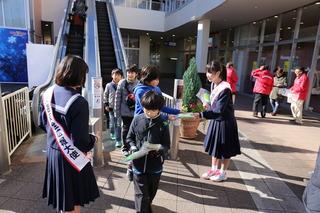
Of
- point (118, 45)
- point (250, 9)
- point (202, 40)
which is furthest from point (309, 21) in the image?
point (118, 45)

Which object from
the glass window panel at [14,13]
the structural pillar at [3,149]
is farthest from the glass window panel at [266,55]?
the glass window panel at [14,13]

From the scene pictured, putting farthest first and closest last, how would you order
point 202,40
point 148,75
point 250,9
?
point 202,40, point 250,9, point 148,75

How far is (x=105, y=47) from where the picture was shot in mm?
10461

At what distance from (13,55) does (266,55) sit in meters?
11.8

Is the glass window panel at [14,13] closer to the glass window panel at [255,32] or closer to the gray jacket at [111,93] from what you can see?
the gray jacket at [111,93]

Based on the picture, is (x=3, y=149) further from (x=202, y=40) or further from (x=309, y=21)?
(x=202, y=40)

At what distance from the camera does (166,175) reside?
371cm

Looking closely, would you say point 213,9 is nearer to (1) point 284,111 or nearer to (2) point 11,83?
(1) point 284,111

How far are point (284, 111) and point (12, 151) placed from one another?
8.77m

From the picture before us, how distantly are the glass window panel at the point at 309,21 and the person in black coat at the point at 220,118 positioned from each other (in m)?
7.84

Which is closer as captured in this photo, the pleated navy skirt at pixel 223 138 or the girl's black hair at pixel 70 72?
the girl's black hair at pixel 70 72

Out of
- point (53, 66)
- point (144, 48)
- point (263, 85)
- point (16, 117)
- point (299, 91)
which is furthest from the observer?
point (144, 48)

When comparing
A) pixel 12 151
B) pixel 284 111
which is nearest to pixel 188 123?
pixel 12 151

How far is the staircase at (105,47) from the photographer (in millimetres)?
8938
